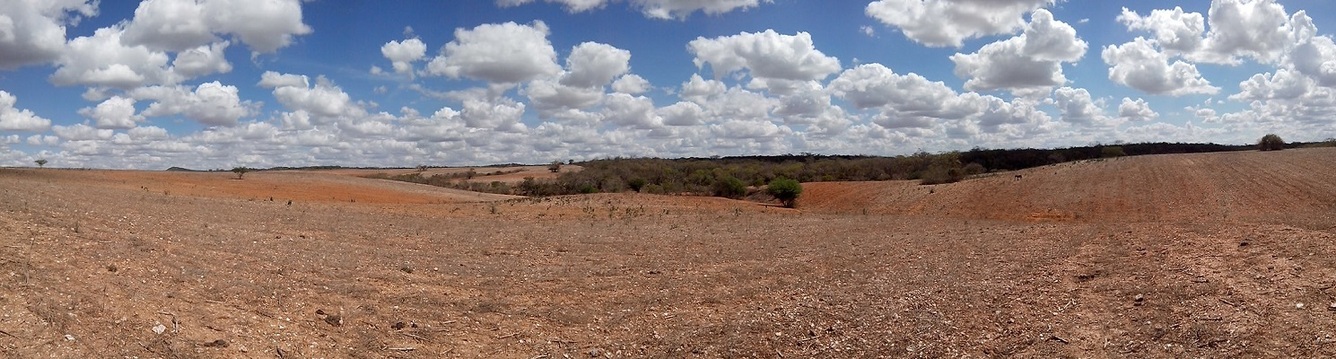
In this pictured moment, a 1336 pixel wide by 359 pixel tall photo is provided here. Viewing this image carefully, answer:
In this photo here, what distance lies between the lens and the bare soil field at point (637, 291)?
7.30 metres

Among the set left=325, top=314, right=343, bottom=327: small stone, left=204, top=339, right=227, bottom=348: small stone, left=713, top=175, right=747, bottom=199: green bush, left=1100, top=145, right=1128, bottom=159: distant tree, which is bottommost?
left=713, top=175, right=747, bottom=199: green bush

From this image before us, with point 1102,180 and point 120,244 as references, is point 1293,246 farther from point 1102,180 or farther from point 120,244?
point 1102,180

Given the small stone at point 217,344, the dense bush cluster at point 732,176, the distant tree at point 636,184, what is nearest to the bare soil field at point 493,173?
the dense bush cluster at point 732,176

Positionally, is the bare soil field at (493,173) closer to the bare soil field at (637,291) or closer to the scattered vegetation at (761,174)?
the scattered vegetation at (761,174)

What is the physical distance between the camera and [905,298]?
9.92m

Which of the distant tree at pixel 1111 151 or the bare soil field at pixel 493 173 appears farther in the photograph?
the bare soil field at pixel 493 173

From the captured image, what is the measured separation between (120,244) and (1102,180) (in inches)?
1707

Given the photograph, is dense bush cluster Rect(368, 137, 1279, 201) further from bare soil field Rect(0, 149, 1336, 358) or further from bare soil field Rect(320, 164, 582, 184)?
bare soil field Rect(0, 149, 1336, 358)

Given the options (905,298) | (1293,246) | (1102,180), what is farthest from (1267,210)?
(905,298)

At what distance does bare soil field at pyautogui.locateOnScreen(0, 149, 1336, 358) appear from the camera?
7297mm

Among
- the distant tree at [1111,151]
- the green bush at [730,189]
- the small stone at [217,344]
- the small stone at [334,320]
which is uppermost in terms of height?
the distant tree at [1111,151]

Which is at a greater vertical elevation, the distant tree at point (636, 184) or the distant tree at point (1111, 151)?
the distant tree at point (1111, 151)

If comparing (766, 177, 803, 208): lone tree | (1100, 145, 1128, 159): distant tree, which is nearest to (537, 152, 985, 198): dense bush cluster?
(766, 177, 803, 208): lone tree

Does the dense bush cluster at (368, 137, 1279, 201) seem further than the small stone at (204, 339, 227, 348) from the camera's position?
Yes
